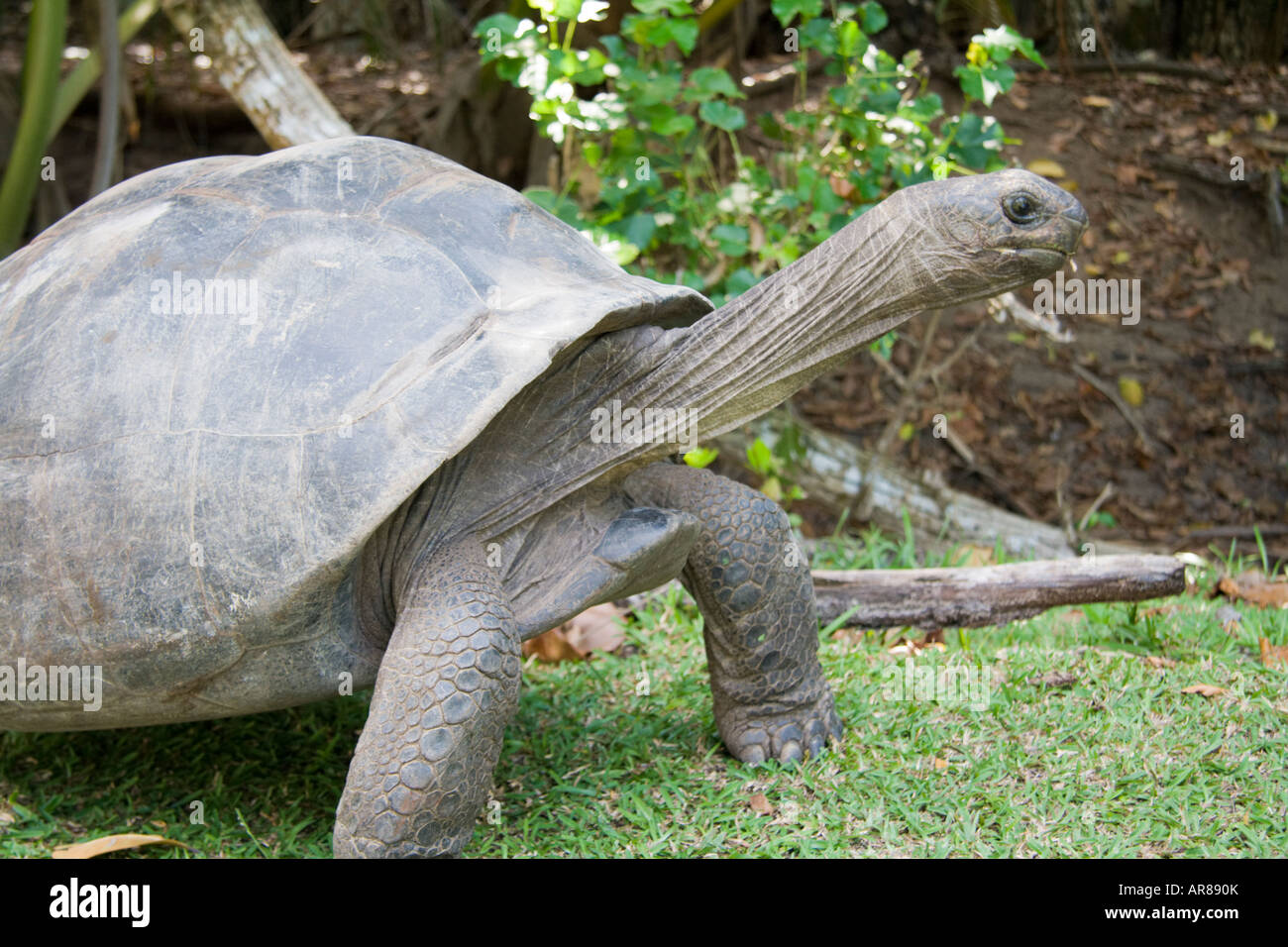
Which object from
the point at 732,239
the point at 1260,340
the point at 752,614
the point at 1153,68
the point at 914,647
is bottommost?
the point at 914,647

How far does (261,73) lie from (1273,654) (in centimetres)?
529

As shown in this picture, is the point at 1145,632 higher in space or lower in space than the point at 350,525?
lower

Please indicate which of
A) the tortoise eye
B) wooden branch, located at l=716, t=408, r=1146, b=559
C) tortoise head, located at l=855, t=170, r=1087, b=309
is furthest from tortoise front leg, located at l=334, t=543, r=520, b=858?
wooden branch, located at l=716, t=408, r=1146, b=559

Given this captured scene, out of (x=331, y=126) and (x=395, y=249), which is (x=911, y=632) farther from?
(x=331, y=126)

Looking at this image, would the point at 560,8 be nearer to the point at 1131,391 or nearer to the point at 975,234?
the point at 975,234

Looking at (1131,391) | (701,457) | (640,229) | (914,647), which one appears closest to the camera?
(914,647)

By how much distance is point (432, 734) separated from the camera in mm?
2850

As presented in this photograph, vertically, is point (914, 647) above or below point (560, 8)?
below

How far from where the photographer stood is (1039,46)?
435 inches

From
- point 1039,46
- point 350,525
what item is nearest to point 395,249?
point 350,525

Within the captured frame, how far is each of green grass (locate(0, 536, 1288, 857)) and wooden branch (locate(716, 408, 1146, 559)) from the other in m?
1.72

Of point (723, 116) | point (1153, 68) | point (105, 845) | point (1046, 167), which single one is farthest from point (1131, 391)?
point (105, 845)

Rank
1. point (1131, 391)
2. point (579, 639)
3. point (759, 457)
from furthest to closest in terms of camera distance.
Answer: point (1131, 391) → point (759, 457) → point (579, 639)
